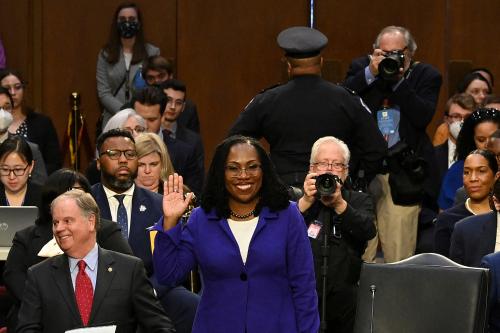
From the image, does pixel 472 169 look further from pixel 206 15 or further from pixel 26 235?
pixel 206 15

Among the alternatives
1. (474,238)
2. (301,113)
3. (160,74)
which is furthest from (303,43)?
(160,74)

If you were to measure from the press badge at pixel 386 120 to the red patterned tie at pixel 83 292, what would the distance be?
289 cm

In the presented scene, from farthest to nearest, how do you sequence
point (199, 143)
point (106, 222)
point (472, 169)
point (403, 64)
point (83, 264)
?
point (199, 143) → point (403, 64) → point (472, 169) → point (106, 222) → point (83, 264)

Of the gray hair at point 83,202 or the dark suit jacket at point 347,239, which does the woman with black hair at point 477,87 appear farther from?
the gray hair at point 83,202

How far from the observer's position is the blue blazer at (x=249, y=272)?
5.12 metres

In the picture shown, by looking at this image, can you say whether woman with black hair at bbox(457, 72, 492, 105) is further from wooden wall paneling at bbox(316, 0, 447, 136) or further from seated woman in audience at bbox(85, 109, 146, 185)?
seated woman in audience at bbox(85, 109, 146, 185)

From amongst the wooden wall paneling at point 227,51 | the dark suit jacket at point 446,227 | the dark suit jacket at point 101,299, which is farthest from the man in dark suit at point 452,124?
the dark suit jacket at point 101,299

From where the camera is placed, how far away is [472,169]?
725 centimetres

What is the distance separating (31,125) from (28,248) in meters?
3.08

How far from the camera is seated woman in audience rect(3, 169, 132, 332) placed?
624 cm

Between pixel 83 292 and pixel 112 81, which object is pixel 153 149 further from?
pixel 112 81

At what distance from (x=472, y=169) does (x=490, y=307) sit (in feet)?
5.26

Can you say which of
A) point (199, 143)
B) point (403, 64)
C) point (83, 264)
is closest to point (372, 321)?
point (83, 264)

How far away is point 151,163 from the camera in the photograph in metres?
7.49
